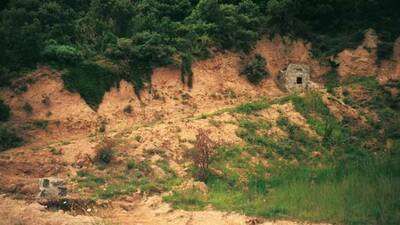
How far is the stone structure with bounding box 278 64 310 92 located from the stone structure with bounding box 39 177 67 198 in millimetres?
17403

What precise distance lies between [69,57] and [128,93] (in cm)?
384

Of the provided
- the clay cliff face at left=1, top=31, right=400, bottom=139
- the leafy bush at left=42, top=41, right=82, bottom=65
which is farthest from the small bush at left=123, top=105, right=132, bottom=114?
the leafy bush at left=42, top=41, right=82, bottom=65

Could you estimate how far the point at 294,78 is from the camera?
1330 inches

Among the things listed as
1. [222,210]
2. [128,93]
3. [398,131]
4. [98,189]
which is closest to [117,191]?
[98,189]

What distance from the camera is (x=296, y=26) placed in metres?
36.0

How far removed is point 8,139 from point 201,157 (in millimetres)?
9086

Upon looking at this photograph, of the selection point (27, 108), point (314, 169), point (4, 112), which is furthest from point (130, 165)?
point (314, 169)

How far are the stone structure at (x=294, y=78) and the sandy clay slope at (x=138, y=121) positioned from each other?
0.61 m

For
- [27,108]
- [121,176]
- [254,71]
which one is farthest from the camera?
[254,71]

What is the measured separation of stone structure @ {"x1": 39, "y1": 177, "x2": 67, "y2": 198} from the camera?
20.4 meters

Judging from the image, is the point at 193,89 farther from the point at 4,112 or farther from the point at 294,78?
the point at 4,112

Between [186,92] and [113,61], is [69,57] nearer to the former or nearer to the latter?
[113,61]

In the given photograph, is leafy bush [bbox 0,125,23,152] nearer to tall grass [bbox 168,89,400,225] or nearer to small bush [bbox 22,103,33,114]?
small bush [bbox 22,103,33,114]

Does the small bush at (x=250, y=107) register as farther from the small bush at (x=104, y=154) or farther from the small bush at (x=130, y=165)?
the small bush at (x=104, y=154)
